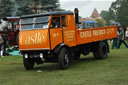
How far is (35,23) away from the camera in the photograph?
1159 cm

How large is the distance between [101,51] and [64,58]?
3.78 meters

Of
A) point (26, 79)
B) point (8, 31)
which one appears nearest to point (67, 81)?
point (26, 79)

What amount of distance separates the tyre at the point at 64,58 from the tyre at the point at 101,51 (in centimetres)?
296

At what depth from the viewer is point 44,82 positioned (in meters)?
8.73

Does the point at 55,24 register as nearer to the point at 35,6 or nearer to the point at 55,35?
the point at 55,35

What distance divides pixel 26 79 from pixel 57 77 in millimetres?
1113

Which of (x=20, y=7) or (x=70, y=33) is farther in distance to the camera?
(x=20, y=7)

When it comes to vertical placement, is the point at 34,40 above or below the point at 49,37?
below

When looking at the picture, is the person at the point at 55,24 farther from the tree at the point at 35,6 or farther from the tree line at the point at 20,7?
the tree at the point at 35,6

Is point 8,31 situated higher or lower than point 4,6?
lower

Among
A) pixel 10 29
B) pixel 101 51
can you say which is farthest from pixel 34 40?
pixel 10 29

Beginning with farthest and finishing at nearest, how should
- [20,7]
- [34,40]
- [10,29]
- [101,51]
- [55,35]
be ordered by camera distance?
[20,7] → [10,29] → [101,51] → [55,35] → [34,40]

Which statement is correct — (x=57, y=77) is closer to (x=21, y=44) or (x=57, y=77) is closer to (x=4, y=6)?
(x=21, y=44)

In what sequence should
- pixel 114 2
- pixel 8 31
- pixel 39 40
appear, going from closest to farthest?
1. pixel 39 40
2. pixel 8 31
3. pixel 114 2
